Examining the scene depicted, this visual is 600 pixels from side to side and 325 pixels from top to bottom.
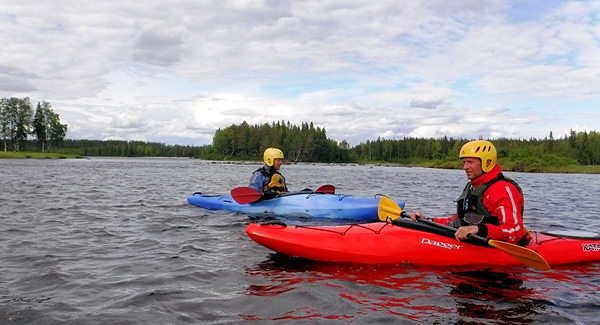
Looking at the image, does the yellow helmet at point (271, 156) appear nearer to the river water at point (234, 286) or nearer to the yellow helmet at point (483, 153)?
the river water at point (234, 286)

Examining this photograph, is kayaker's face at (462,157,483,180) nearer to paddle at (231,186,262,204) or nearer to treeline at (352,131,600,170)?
paddle at (231,186,262,204)

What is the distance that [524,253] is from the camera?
6238mm

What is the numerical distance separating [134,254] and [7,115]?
8358 centimetres

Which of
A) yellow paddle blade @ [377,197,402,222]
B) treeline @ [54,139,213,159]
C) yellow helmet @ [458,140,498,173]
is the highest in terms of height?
treeline @ [54,139,213,159]

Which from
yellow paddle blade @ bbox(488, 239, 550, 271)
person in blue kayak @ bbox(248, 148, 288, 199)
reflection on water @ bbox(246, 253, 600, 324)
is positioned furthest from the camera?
person in blue kayak @ bbox(248, 148, 288, 199)

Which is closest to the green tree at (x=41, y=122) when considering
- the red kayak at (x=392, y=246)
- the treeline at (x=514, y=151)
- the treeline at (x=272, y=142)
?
the treeline at (x=272, y=142)

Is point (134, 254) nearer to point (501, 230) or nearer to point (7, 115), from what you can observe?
point (501, 230)

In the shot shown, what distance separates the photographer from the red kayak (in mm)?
6953

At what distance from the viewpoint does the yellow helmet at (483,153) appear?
6.89 m

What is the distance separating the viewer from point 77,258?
7191 mm

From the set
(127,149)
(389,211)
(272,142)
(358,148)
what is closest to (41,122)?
(272,142)

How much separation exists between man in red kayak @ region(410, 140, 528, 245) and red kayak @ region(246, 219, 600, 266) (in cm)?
37

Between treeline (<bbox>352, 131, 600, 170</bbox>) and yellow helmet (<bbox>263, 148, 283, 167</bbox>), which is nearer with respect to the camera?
yellow helmet (<bbox>263, 148, 283, 167</bbox>)

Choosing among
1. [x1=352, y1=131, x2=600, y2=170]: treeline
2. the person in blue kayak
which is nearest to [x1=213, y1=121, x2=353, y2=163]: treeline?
[x1=352, y1=131, x2=600, y2=170]: treeline
